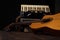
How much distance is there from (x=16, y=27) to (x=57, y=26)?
168 mm

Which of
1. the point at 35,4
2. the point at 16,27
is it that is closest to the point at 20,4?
the point at 35,4

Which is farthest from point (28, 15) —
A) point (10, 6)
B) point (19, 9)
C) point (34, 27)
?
point (34, 27)

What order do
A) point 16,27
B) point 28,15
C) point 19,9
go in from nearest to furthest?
point 16,27
point 28,15
point 19,9

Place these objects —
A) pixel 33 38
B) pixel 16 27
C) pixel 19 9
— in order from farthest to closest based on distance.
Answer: pixel 19 9
pixel 16 27
pixel 33 38

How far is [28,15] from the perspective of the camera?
1.60m

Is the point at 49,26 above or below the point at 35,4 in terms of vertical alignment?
above

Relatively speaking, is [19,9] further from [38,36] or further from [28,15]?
[38,36]

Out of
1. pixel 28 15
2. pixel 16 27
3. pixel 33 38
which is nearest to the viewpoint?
pixel 33 38

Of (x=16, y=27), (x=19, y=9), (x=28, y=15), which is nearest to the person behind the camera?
(x=16, y=27)

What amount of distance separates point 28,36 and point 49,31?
5cm

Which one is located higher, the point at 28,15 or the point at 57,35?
the point at 57,35

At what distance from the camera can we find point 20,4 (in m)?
1.94

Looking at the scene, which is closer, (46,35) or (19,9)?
(46,35)

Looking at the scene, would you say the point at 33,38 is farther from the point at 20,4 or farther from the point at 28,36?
the point at 20,4
